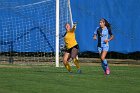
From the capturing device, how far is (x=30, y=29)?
23.3m

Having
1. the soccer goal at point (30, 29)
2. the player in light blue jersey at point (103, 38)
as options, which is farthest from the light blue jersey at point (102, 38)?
the soccer goal at point (30, 29)

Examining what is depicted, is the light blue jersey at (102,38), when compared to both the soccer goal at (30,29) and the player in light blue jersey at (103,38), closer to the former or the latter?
the player in light blue jersey at (103,38)

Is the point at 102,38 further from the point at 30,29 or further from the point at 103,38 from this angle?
the point at 30,29

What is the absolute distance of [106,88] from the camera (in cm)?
1103

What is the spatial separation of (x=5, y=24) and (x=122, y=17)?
18.8ft

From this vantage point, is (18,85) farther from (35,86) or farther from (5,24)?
(5,24)

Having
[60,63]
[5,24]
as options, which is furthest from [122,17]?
[5,24]

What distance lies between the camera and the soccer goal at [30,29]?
23000 millimetres

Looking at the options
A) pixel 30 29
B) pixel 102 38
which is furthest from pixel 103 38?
pixel 30 29

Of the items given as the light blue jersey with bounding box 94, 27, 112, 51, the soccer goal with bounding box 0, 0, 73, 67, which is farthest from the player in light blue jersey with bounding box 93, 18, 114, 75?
the soccer goal with bounding box 0, 0, 73, 67

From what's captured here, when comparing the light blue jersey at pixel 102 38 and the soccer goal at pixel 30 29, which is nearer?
the light blue jersey at pixel 102 38

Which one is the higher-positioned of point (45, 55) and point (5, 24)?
point (5, 24)

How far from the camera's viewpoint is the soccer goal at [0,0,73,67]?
23000mm

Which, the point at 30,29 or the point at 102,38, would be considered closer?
the point at 102,38
